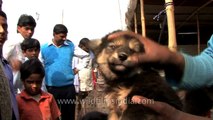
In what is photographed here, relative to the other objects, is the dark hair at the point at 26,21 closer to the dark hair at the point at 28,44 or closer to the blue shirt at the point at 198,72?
the dark hair at the point at 28,44

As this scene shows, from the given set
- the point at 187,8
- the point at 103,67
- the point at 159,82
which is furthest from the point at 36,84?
the point at 187,8

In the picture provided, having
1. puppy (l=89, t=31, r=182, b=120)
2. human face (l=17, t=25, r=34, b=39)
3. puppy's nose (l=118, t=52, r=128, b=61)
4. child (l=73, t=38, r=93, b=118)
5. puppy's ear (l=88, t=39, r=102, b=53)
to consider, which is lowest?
child (l=73, t=38, r=93, b=118)

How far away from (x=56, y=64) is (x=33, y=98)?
5.63 feet

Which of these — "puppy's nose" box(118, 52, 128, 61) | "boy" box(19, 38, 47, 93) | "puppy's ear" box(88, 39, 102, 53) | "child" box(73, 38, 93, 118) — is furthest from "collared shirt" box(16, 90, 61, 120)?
"child" box(73, 38, 93, 118)

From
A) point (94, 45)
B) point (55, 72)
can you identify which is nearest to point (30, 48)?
point (55, 72)

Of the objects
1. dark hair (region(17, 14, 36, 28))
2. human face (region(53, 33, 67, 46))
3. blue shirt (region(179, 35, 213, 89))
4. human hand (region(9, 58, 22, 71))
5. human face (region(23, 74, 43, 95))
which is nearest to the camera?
blue shirt (region(179, 35, 213, 89))

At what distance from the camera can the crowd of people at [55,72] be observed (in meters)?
1.49

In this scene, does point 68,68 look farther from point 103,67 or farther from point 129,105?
point 129,105

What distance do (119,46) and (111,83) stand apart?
1.04ft

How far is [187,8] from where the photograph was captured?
6.88 meters

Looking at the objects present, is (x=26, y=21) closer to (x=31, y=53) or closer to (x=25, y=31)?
Result: (x=25, y=31)

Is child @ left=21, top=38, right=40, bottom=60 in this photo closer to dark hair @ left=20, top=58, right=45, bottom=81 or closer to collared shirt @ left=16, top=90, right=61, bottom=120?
dark hair @ left=20, top=58, right=45, bottom=81

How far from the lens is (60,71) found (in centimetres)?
524

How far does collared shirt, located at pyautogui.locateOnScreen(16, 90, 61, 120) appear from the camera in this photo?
11.4 ft
